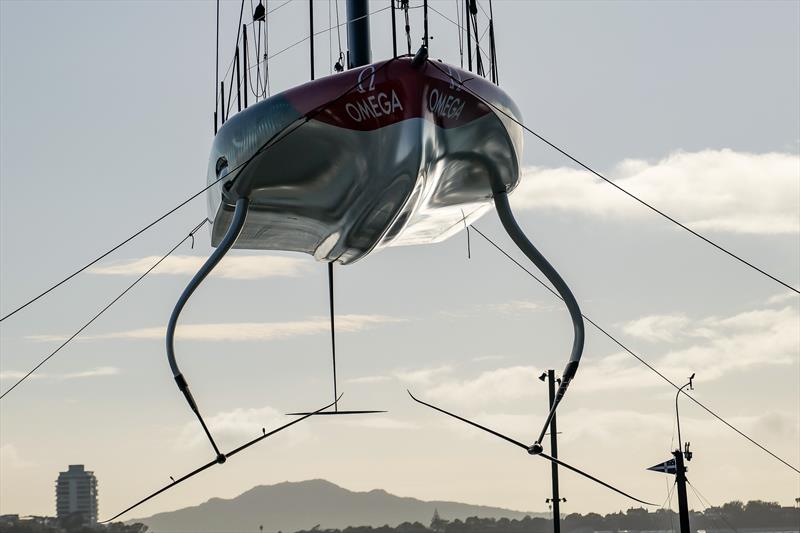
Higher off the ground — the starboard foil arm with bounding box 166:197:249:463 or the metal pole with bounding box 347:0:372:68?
the metal pole with bounding box 347:0:372:68

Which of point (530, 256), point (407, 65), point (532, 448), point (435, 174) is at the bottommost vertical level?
point (532, 448)

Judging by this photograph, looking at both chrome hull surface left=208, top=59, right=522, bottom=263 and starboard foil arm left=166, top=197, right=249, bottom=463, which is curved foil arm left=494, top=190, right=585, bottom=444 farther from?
starboard foil arm left=166, top=197, right=249, bottom=463

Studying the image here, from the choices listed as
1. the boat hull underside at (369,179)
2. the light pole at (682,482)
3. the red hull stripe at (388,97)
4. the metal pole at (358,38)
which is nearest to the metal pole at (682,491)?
the light pole at (682,482)

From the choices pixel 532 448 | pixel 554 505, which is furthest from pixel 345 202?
pixel 554 505

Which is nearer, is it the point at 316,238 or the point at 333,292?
the point at 316,238

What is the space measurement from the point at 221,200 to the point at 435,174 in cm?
275

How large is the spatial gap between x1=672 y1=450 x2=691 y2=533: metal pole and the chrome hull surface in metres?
12.9

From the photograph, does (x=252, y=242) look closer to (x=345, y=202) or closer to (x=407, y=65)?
(x=345, y=202)

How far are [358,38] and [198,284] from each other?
166 inches

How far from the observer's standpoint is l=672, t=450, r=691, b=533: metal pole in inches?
1075

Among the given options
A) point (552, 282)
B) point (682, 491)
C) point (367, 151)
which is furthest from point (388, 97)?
point (682, 491)

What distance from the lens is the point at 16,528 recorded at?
15138cm

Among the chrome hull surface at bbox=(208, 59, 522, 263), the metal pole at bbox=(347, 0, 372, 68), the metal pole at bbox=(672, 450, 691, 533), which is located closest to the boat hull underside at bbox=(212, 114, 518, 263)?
the chrome hull surface at bbox=(208, 59, 522, 263)

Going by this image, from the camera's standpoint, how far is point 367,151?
48.4ft
